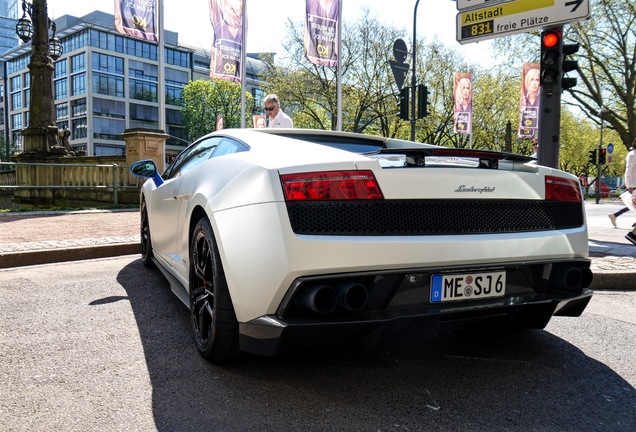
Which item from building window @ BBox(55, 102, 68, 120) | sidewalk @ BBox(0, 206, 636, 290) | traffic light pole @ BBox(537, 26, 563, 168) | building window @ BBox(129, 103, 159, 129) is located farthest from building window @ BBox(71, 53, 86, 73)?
traffic light pole @ BBox(537, 26, 563, 168)

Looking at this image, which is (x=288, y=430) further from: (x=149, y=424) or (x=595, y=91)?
(x=595, y=91)

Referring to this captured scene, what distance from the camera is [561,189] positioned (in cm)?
279

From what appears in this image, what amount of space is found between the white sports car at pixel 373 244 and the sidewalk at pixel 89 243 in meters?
3.00

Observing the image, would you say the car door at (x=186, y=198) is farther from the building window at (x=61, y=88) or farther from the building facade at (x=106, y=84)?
the building window at (x=61, y=88)

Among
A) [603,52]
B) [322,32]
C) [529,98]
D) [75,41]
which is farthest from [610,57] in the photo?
[75,41]

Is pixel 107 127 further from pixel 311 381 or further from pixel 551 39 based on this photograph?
pixel 311 381

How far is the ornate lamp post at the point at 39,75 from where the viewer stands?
16.3 meters

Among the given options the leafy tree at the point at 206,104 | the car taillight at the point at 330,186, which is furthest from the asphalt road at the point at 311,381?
the leafy tree at the point at 206,104

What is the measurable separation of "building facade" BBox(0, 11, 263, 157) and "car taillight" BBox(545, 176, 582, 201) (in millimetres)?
66906

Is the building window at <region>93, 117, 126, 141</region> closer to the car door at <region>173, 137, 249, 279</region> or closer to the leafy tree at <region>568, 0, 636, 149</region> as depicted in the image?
the leafy tree at <region>568, 0, 636, 149</region>

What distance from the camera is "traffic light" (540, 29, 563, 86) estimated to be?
7121 mm

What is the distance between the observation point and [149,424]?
2.11 metres

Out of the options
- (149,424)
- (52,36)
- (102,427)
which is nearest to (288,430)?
(149,424)

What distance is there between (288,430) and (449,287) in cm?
93
